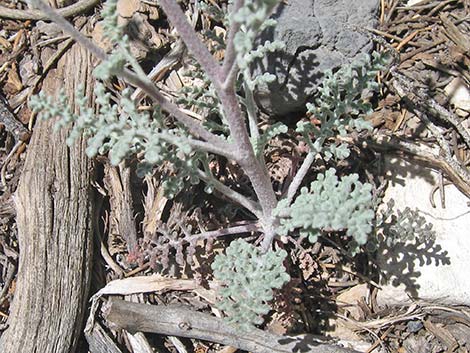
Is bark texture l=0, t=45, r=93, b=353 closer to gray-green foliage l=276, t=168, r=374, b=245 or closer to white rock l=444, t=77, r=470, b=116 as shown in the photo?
gray-green foliage l=276, t=168, r=374, b=245

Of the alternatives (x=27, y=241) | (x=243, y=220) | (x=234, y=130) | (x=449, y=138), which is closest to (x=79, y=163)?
(x=27, y=241)

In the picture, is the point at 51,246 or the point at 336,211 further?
the point at 51,246

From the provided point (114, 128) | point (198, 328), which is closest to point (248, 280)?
point (198, 328)

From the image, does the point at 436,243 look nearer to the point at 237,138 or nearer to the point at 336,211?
the point at 336,211

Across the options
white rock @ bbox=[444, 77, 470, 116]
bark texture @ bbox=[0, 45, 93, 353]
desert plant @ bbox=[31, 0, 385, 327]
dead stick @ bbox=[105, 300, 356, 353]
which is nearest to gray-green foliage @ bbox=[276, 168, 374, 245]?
desert plant @ bbox=[31, 0, 385, 327]

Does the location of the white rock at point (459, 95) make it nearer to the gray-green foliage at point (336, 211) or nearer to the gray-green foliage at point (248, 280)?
the gray-green foliage at point (336, 211)

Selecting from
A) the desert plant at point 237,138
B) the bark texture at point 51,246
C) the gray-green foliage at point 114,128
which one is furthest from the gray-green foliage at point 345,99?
the bark texture at point 51,246
